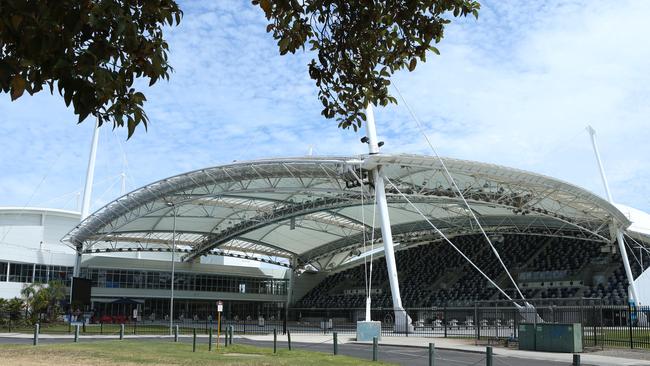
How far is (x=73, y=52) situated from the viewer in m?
5.02

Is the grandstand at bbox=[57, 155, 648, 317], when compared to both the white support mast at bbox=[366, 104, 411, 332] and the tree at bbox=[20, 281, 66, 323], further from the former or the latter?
the tree at bbox=[20, 281, 66, 323]

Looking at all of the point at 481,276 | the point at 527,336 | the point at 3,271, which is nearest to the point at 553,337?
the point at 527,336

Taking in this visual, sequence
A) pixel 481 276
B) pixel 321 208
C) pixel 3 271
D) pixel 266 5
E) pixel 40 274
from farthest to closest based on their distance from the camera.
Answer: pixel 481 276
pixel 40 274
pixel 3 271
pixel 321 208
pixel 266 5

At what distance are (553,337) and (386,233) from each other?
675 inches

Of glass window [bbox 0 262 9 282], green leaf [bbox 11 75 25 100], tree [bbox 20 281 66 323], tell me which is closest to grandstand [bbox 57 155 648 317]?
glass window [bbox 0 262 9 282]

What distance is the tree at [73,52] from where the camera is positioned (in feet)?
15.1

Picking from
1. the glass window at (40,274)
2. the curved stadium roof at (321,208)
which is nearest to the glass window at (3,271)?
the glass window at (40,274)

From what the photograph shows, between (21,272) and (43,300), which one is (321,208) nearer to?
(43,300)

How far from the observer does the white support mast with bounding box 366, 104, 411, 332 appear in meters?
38.4

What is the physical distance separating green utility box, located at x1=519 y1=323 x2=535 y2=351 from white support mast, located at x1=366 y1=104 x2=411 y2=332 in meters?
12.7

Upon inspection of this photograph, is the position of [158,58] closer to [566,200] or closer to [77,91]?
[77,91]

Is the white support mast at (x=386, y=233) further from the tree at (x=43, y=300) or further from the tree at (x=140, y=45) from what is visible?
the tree at (x=140, y=45)

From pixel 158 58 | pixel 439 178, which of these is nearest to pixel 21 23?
pixel 158 58

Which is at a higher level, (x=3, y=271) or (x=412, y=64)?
(x=412, y=64)
